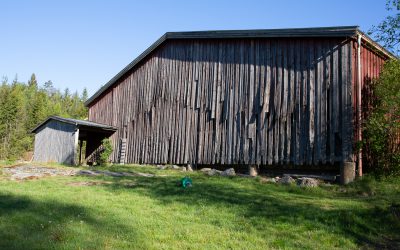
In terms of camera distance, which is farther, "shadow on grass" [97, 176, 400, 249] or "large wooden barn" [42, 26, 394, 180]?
"large wooden barn" [42, 26, 394, 180]

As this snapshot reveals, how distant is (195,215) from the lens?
9.77 meters

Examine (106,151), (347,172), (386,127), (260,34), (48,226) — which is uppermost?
(260,34)

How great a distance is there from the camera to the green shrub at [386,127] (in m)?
14.3

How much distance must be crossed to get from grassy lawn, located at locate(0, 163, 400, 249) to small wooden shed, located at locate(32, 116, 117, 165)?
470 inches

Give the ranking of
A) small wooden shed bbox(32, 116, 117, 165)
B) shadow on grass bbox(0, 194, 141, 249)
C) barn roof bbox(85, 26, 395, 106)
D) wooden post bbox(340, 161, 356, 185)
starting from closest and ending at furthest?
shadow on grass bbox(0, 194, 141, 249), wooden post bbox(340, 161, 356, 185), barn roof bbox(85, 26, 395, 106), small wooden shed bbox(32, 116, 117, 165)

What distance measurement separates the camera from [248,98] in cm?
2066

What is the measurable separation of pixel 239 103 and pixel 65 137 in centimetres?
1253

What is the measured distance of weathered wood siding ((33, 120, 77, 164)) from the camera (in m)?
26.2

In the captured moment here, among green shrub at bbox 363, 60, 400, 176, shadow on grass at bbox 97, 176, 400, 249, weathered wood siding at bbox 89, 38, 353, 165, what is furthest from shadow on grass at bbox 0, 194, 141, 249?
weathered wood siding at bbox 89, 38, 353, 165

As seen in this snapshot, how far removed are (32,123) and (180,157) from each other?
2466 inches

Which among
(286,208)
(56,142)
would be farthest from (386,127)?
(56,142)

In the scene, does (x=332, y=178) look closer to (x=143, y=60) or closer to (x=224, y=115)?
(x=224, y=115)

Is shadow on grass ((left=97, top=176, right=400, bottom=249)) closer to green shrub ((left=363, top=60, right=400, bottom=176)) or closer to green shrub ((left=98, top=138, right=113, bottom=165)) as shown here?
green shrub ((left=363, top=60, right=400, bottom=176))

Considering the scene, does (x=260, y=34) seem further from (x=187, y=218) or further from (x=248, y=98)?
(x=187, y=218)
